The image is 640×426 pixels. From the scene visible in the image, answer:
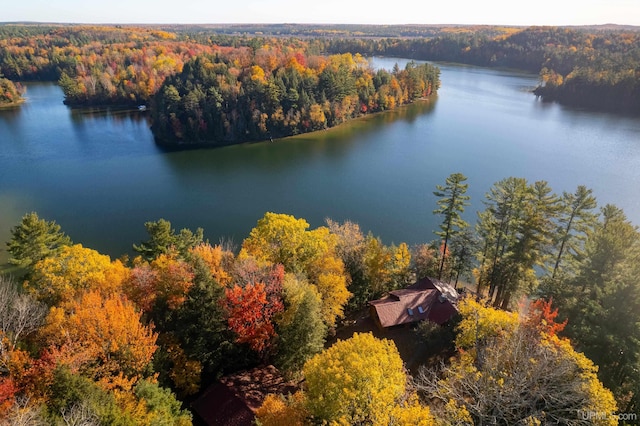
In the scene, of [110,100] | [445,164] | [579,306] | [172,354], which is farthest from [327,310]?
[110,100]

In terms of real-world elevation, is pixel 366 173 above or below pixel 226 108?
below

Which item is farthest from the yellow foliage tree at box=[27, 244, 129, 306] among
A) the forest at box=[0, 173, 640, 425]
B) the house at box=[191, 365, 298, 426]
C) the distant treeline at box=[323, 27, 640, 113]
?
the distant treeline at box=[323, 27, 640, 113]

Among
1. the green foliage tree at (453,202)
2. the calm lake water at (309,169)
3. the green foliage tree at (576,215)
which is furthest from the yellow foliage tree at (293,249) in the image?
the green foliage tree at (576,215)

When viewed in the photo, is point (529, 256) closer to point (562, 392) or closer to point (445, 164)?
point (562, 392)

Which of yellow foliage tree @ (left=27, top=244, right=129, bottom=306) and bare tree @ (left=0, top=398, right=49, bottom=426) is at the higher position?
bare tree @ (left=0, top=398, right=49, bottom=426)

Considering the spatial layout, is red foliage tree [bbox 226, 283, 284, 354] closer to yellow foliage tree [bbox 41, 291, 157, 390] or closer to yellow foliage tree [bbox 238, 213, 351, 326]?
yellow foliage tree [bbox 41, 291, 157, 390]

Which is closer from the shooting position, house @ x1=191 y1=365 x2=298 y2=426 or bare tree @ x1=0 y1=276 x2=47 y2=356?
bare tree @ x1=0 y1=276 x2=47 y2=356
